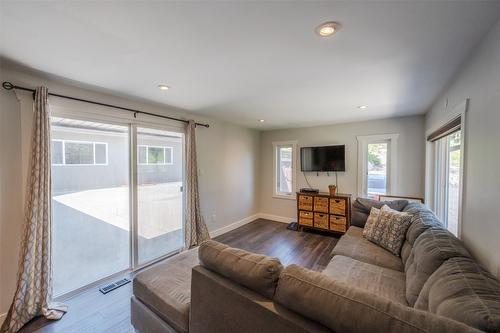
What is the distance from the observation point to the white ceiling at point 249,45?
3.93ft

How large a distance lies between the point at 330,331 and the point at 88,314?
2393 millimetres

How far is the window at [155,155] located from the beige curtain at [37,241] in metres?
1.07

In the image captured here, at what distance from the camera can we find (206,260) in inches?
53.9

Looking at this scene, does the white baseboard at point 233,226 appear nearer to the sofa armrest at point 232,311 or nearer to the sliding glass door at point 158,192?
the sliding glass door at point 158,192

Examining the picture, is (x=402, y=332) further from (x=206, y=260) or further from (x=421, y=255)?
(x=421, y=255)

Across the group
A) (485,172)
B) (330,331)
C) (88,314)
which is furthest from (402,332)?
(88,314)

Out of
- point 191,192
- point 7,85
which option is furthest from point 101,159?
point 191,192

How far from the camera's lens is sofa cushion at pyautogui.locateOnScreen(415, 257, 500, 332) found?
2.67 ft

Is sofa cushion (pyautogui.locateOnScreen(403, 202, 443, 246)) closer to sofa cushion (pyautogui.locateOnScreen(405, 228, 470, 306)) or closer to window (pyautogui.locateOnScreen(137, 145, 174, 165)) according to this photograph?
sofa cushion (pyautogui.locateOnScreen(405, 228, 470, 306))

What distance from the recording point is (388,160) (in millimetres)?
4020

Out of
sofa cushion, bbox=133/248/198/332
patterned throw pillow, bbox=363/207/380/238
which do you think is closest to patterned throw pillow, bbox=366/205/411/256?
patterned throw pillow, bbox=363/207/380/238

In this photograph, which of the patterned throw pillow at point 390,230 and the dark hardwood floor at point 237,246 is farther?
the patterned throw pillow at point 390,230

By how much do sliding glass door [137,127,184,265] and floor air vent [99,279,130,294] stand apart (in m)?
0.39

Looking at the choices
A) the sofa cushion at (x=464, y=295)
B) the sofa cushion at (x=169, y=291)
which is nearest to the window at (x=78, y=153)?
the sofa cushion at (x=169, y=291)
